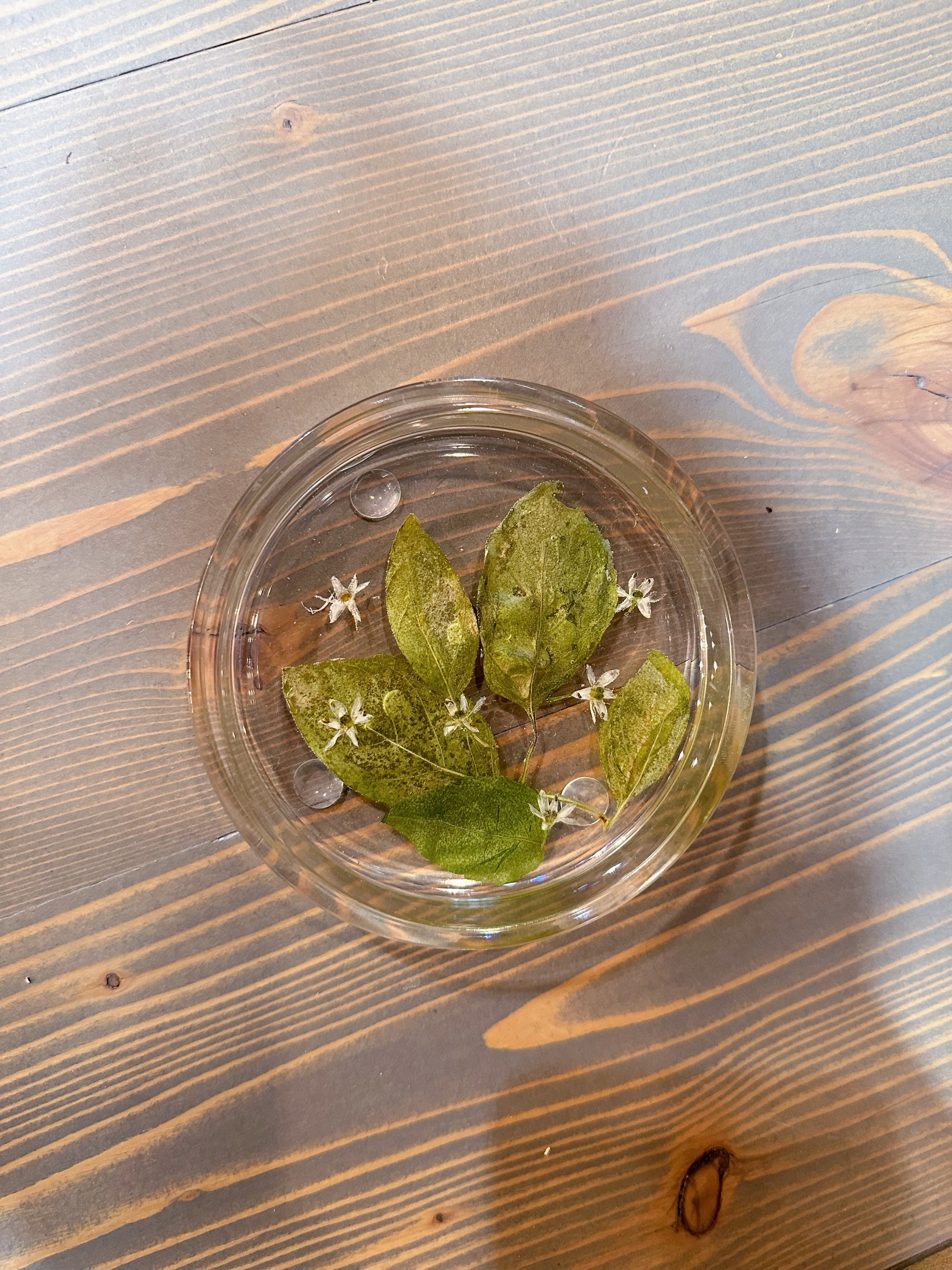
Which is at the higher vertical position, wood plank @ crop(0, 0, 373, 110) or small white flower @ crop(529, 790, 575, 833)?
wood plank @ crop(0, 0, 373, 110)

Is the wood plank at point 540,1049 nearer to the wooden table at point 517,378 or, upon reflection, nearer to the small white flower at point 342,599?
the wooden table at point 517,378

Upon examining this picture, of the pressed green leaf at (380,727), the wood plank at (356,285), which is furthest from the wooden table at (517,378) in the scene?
the pressed green leaf at (380,727)

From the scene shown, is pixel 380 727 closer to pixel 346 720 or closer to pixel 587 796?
pixel 346 720

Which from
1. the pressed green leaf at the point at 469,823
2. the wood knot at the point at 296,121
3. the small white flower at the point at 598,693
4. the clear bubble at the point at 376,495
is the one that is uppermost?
the wood knot at the point at 296,121

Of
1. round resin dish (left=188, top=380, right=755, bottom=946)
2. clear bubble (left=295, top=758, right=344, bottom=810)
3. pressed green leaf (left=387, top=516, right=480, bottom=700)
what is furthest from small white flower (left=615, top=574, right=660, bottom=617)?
clear bubble (left=295, top=758, right=344, bottom=810)

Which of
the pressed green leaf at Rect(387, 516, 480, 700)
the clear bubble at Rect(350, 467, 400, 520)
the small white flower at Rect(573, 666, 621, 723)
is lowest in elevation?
the small white flower at Rect(573, 666, 621, 723)

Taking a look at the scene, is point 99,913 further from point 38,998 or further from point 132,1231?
point 132,1231

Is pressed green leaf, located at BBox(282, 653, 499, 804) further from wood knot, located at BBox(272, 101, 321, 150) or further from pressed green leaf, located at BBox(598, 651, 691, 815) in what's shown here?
wood knot, located at BBox(272, 101, 321, 150)
